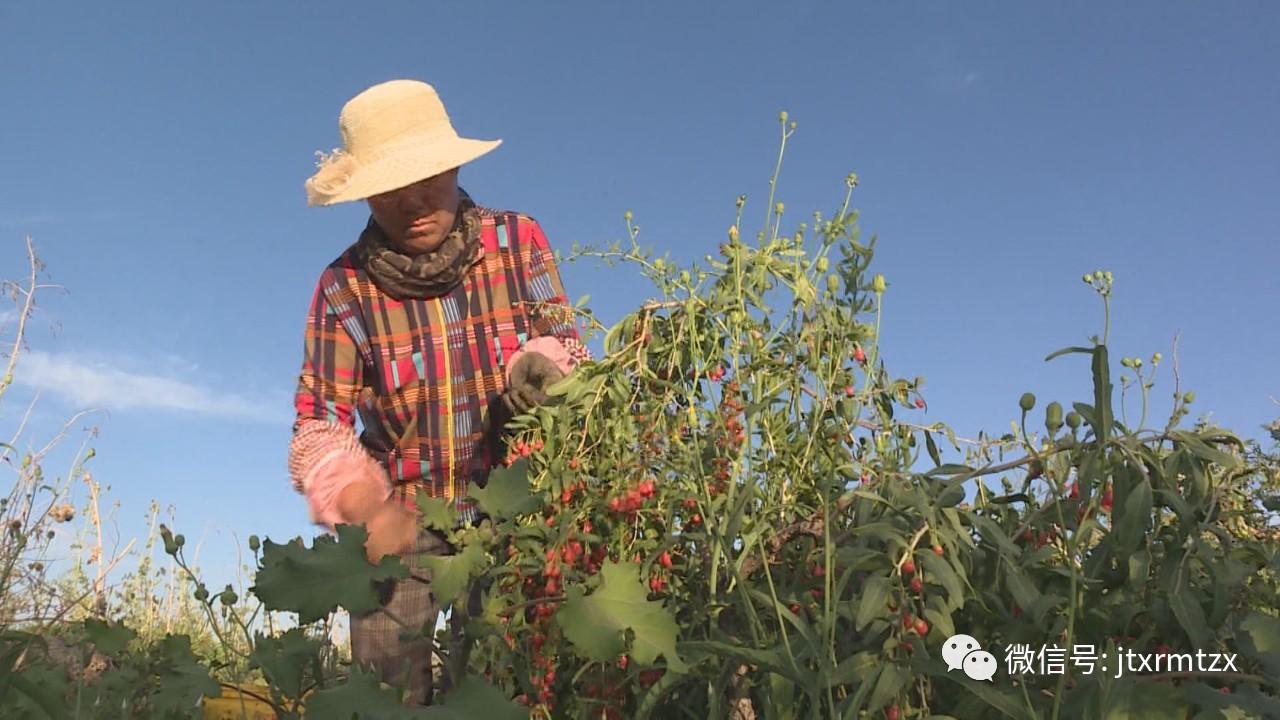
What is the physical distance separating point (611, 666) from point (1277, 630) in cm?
100

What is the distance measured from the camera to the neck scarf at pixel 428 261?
3.18m

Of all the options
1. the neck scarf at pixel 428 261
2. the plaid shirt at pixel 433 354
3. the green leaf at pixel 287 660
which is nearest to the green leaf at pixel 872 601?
the green leaf at pixel 287 660

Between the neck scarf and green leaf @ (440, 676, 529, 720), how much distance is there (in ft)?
6.54

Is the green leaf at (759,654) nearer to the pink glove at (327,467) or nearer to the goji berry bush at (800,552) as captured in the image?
the goji berry bush at (800,552)

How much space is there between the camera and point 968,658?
134 cm

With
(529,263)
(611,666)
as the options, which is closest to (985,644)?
(611,666)

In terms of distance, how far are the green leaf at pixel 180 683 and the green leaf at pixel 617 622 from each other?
2.31ft

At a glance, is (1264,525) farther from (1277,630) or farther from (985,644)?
(985,644)

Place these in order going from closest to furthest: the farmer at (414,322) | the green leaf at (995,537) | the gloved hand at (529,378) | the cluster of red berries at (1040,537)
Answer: the green leaf at (995,537), the cluster of red berries at (1040,537), the gloved hand at (529,378), the farmer at (414,322)

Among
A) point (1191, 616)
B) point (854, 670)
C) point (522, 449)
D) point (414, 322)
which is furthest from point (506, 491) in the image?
point (414, 322)

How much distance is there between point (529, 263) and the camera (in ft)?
10.9

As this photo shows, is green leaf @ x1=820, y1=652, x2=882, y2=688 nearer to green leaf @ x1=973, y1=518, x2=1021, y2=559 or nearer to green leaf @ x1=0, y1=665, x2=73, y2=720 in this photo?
green leaf @ x1=973, y1=518, x2=1021, y2=559

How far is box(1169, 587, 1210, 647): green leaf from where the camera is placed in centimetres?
137

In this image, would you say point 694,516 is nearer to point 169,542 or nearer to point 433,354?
point 169,542
